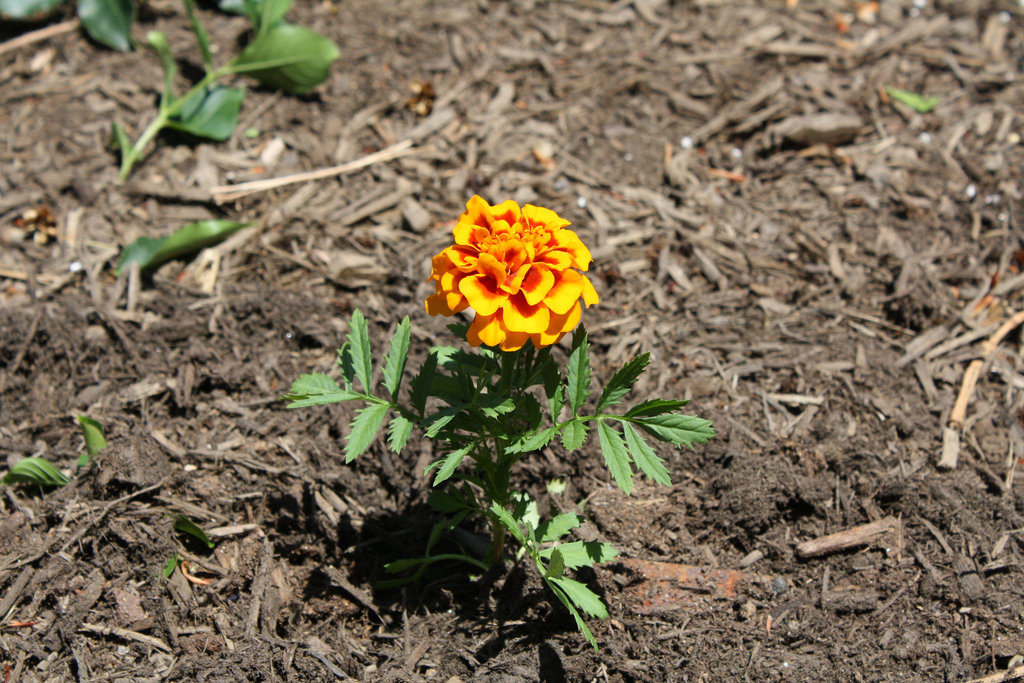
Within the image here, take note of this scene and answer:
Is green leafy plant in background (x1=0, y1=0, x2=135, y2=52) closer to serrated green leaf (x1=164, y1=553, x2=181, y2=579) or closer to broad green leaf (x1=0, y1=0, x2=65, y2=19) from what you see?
broad green leaf (x1=0, y1=0, x2=65, y2=19)

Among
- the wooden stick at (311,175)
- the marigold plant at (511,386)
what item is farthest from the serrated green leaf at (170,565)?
the wooden stick at (311,175)

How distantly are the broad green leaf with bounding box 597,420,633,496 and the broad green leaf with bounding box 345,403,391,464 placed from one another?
0.58 meters

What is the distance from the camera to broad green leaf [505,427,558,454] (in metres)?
1.78

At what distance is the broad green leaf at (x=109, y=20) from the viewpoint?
12.8ft

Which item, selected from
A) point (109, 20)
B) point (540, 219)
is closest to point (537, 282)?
point (540, 219)

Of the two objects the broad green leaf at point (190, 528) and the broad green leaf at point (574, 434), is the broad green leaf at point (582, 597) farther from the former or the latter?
the broad green leaf at point (190, 528)

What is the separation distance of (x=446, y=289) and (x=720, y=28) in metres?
3.47

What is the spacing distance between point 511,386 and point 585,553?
0.59m

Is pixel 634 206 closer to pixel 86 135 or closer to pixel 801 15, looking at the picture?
pixel 801 15

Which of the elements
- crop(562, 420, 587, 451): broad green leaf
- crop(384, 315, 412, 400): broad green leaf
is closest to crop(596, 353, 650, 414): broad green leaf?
crop(562, 420, 587, 451): broad green leaf

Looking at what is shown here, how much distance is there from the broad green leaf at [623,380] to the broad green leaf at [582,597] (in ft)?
1.64

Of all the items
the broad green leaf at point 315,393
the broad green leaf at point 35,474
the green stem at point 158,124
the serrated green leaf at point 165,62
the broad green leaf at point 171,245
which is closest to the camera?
the broad green leaf at point 315,393

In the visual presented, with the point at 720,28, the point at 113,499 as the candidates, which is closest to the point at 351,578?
the point at 113,499

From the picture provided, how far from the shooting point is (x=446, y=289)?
167 centimetres
